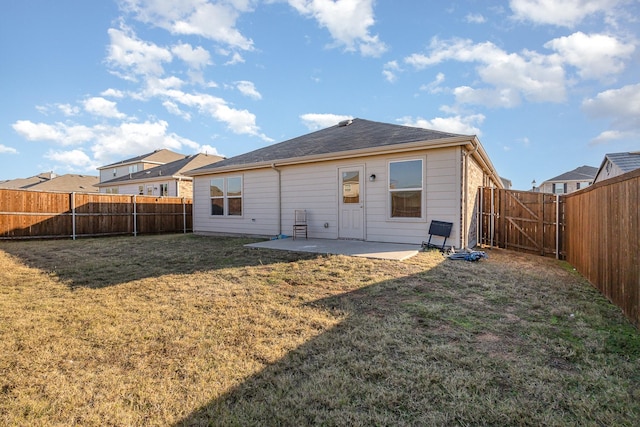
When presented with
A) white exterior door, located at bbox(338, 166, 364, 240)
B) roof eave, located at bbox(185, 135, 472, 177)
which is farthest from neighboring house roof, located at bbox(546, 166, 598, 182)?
white exterior door, located at bbox(338, 166, 364, 240)

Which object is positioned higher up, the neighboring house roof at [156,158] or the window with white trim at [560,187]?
the neighboring house roof at [156,158]

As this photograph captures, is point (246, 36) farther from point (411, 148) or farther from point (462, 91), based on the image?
point (462, 91)

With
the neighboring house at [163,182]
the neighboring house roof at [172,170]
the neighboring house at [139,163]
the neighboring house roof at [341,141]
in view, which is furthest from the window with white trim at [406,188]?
the neighboring house at [139,163]

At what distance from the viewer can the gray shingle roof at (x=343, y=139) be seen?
8203 millimetres

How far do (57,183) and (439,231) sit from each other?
42195 millimetres

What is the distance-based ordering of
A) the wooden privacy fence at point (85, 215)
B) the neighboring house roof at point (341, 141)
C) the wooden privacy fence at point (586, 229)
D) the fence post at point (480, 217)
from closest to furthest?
the wooden privacy fence at point (586, 229) → the neighboring house roof at point (341, 141) → the fence post at point (480, 217) → the wooden privacy fence at point (85, 215)

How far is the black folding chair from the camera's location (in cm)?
722

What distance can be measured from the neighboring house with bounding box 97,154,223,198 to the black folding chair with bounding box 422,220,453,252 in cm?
1653

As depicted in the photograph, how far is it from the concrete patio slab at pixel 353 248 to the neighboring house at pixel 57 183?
113 ft

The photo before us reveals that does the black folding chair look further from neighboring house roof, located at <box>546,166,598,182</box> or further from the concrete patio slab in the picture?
neighboring house roof, located at <box>546,166,598,182</box>

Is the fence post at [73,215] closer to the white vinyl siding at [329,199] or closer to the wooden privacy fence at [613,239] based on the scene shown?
the white vinyl siding at [329,199]

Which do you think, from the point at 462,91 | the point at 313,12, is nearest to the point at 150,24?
the point at 313,12

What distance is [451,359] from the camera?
2400 millimetres

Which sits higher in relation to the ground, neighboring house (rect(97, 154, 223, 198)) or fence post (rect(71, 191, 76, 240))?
neighboring house (rect(97, 154, 223, 198))
